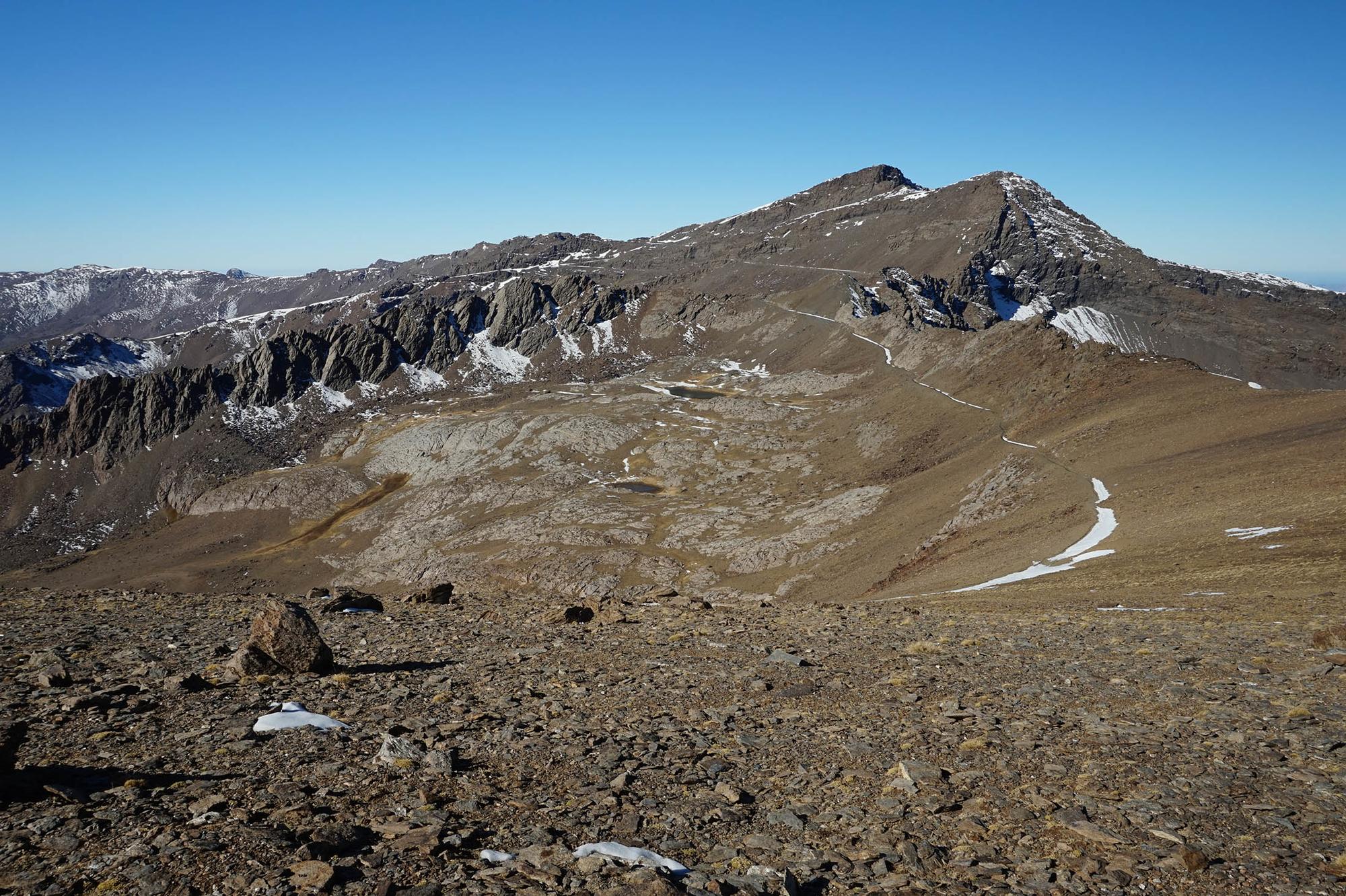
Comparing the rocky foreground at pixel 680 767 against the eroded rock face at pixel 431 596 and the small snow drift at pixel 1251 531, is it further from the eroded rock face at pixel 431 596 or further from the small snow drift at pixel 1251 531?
the small snow drift at pixel 1251 531

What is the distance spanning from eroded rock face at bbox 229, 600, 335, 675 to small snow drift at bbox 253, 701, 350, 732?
2.91 meters

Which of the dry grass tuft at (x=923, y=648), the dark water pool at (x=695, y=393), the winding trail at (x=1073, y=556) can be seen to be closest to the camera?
the dry grass tuft at (x=923, y=648)

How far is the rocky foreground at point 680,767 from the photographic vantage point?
28.8 feet

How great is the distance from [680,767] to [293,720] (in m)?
6.99

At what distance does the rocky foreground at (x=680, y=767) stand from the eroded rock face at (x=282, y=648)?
0.11 metres

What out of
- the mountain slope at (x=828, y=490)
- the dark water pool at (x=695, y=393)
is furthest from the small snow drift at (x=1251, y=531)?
the dark water pool at (x=695, y=393)

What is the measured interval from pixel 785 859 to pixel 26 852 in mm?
8830

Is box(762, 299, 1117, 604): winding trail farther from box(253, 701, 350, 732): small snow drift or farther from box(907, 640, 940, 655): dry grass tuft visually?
box(253, 701, 350, 732): small snow drift

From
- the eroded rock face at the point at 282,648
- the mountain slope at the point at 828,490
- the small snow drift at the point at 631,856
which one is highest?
the small snow drift at the point at 631,856

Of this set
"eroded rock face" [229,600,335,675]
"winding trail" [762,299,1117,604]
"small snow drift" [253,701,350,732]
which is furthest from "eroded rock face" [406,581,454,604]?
"winding trail" [762,299,1117,604]

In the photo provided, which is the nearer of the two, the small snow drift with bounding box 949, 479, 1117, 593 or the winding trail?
the winding trail

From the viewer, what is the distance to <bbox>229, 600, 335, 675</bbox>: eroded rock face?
16234 mm

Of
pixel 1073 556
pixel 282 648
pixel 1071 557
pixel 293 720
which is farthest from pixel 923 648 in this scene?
pixel 1073 556

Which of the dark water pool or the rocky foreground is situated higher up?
the rocky foreground
